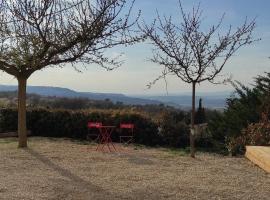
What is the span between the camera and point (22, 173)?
10109 mm

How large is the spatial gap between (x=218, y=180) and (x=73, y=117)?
9916 millimetres

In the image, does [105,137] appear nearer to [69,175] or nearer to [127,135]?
[127,135]

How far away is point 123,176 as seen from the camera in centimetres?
983

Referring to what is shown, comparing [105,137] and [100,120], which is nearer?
[105,137]

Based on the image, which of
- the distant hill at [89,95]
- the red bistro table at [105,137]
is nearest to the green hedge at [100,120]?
the red bistro table at [105,137]

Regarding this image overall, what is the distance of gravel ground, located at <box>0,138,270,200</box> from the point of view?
8281mm

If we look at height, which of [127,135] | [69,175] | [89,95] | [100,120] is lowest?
[69,175]

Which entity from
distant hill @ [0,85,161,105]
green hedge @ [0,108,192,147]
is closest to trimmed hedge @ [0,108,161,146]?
green hedge @ [0,108,192,147]

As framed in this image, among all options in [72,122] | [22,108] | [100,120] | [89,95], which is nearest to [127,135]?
[100,120]

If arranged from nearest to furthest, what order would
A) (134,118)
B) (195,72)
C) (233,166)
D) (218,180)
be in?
(218,180) < (233,166) < (195,72) < (134,118)

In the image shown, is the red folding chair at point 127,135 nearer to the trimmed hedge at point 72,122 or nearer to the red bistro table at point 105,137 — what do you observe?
the trimmed hedge at point 72,122

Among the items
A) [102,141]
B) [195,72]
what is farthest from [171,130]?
[195,72]

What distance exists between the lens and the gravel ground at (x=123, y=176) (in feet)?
27.2

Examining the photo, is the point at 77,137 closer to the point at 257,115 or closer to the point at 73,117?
the point at 73,117
